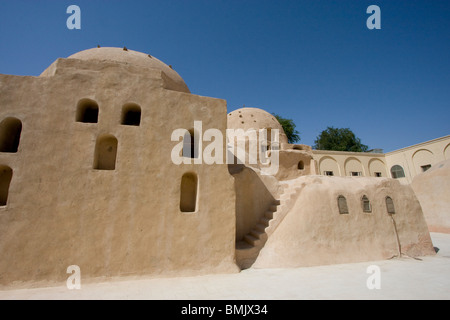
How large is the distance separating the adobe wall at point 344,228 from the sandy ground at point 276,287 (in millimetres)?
557

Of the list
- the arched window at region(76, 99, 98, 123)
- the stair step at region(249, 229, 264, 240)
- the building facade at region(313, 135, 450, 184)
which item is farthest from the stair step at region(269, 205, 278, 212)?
the building facade at region(313, 135, 450, 184)

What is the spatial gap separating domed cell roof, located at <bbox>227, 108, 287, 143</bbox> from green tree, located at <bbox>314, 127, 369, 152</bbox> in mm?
23104

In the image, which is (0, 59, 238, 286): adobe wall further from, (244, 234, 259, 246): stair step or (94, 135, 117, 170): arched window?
(244, 234, 259, 246): stair step

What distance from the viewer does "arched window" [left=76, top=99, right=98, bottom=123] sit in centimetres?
640

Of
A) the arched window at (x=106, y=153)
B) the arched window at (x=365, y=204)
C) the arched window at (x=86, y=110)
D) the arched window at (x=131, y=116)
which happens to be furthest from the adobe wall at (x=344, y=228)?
the arched window at (x=86, y=110)

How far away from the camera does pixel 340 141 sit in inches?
1485

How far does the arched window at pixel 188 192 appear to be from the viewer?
7.24 m

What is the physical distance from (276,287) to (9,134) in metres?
8.94

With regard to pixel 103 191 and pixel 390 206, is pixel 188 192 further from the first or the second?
pixel 390 206

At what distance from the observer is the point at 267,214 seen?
8.13 metres

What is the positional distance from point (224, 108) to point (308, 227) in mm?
5090

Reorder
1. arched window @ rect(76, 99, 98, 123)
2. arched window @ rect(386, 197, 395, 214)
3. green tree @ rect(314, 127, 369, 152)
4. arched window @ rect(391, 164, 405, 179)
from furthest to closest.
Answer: green tree @ rect(314, 127, 369, 152)
arched window @ rect(391, 164, 405, 179)
arched window @ rect(386, 197, 395, 214)
arched window @ rect(76, 99, 98, 123)

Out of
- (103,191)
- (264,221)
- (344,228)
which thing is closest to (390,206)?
(344,228)
